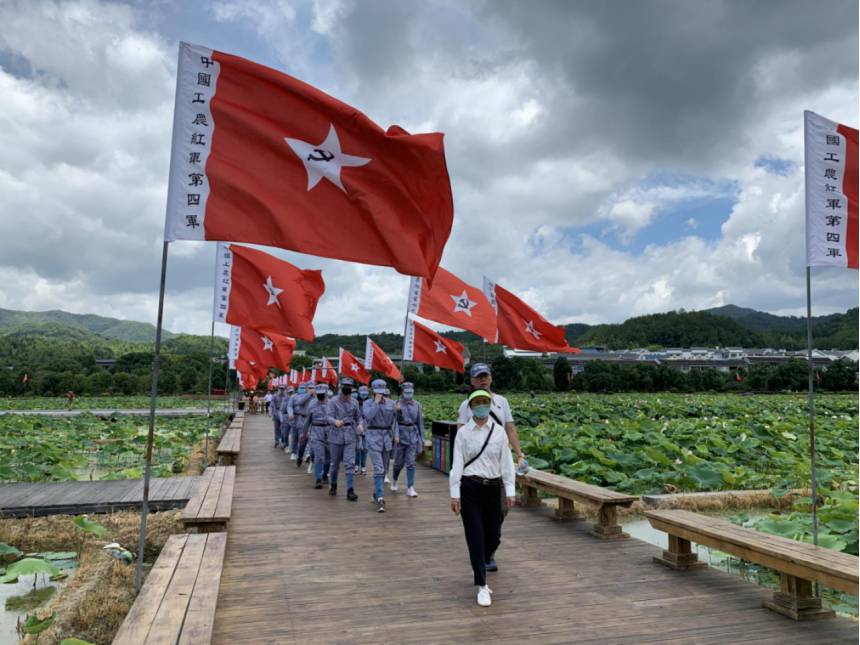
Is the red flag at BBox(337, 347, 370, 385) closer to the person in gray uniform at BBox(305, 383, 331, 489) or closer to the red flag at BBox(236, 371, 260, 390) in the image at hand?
the red flag at BBox(236, 371, 260, 390)

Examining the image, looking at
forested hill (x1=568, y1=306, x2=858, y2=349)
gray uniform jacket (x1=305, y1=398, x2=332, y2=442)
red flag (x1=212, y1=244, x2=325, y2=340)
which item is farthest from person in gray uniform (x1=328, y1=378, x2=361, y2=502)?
forested hill (x1=568, y1=306, x2=858, y2=349)

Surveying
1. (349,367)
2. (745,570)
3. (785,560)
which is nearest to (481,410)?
(785,560)

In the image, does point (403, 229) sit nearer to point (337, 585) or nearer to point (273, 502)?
point (337, 585)

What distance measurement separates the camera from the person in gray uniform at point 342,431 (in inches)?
396

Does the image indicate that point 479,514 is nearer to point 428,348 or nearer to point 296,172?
point 296,172

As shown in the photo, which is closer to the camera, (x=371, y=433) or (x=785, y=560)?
(x=785, y=560)

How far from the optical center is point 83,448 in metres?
18.0

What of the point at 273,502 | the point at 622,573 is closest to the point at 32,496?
the point at 273,502

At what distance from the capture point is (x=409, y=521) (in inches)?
318

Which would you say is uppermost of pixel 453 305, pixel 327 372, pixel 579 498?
pixel 453 305

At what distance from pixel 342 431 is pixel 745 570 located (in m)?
6.01

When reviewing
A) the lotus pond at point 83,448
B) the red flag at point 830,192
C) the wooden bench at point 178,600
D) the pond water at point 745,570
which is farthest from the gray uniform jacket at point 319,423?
the red flag at point 830,192

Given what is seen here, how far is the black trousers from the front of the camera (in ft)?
16.5

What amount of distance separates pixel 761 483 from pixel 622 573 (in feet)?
24.4
